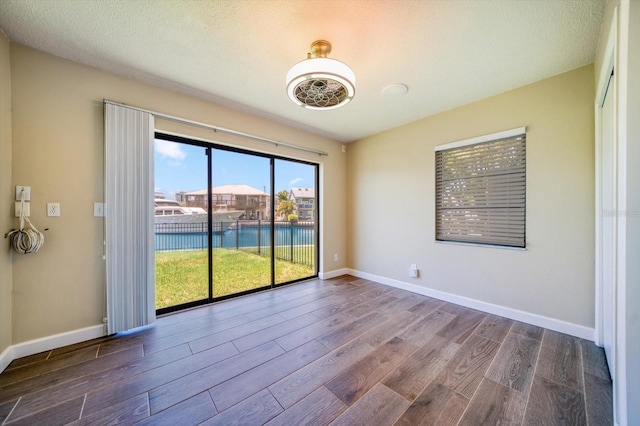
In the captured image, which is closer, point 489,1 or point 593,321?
point 489,1

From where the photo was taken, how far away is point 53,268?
2006 millimetres

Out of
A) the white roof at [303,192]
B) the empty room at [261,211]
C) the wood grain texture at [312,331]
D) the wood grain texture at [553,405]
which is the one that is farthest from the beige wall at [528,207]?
Result: the wood grain texture at [312,331]

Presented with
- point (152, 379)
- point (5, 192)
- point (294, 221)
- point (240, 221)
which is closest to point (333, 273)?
point (294, 221)

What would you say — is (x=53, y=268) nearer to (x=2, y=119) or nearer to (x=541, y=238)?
(x=2, y=119)

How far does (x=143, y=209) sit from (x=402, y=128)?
3.53 meters

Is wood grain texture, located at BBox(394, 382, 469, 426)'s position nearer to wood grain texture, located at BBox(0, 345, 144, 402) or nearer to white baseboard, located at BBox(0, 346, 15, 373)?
wood grain texture, located at BBox(0, 345, 144, 402)

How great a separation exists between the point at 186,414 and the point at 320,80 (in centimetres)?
232

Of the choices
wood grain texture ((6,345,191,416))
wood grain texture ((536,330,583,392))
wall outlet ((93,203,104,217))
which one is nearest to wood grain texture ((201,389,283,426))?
wood grain texture ((6,345,191,416))

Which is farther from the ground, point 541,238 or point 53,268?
point 541,238

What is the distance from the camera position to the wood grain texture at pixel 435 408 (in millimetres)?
1325

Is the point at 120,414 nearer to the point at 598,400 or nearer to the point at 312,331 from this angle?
the point at 312,331

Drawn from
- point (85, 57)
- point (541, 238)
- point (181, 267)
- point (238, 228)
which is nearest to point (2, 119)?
point (85, 57)

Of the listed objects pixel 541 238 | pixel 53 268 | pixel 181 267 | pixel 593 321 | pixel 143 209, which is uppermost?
pixel 143 209

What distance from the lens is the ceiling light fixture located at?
164cm
